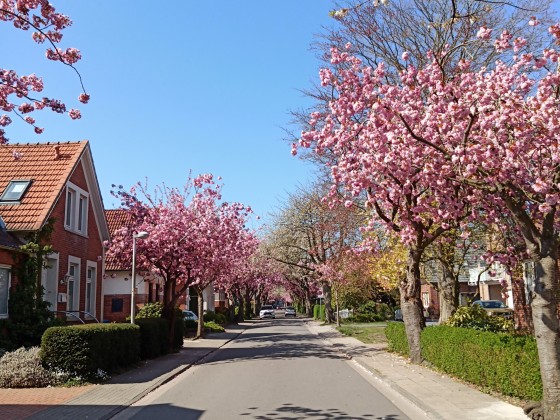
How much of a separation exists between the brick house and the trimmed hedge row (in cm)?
1088

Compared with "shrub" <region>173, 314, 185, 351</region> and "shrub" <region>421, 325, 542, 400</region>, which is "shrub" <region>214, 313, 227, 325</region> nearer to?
"shrub" <region>173, 314, 185, 351</region>

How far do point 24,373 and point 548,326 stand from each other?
33.6 feet

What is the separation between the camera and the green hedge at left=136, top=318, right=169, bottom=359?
17719 mm

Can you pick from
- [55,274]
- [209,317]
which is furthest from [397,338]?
[209,317]

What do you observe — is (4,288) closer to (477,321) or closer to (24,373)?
(24,373)

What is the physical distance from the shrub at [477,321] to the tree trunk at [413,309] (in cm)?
99

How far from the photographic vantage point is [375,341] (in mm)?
25609

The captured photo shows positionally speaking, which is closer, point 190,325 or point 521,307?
point 521,307

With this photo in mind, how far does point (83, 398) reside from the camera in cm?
1070

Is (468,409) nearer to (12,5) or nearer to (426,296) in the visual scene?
(12,5)

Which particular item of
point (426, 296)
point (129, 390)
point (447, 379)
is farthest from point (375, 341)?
point (426, 296)

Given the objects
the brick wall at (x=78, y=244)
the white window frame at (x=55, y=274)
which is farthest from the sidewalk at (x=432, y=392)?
the brick wall at (x=78, y=244)

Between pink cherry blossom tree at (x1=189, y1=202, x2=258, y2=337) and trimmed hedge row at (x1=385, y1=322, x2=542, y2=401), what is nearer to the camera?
trimmed hedge row at (x1=385, y1=322, x2=542, y2=401)

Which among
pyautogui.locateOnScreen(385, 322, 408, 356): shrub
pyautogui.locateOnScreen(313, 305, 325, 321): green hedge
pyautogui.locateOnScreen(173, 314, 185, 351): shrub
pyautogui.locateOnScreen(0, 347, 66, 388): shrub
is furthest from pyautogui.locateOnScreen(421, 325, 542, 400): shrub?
pyautogui.locateOnScreen(313, 305, 325, 321): green hedge
